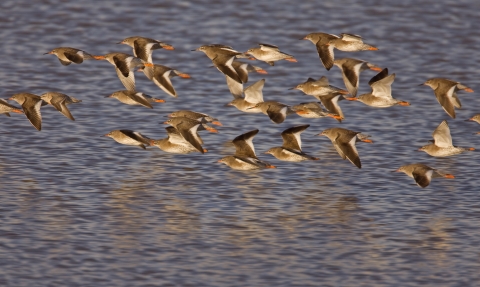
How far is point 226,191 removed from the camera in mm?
16391

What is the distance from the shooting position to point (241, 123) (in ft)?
67.8

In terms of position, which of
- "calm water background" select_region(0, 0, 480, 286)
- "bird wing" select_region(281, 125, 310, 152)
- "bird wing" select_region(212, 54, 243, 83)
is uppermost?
"bird wing" select_region(212, 54, 243, 83)

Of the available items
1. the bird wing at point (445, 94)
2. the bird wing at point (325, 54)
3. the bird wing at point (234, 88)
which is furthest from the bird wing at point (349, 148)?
the bird wing at point (234, 88)

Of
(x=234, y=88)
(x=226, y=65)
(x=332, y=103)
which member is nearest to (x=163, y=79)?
(x=226, y=65)

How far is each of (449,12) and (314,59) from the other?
6537 millimetres

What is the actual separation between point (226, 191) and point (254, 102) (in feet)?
9.71

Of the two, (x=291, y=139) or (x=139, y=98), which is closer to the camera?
(x=291, y=139)

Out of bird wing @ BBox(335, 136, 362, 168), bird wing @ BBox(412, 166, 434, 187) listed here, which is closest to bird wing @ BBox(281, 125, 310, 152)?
bird wing @ BBox(335, 136, 362, 168)

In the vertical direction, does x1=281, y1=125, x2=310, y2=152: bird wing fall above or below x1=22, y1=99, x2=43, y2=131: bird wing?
below

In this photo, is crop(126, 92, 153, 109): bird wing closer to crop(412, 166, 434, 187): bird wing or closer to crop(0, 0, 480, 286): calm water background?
crop(0, 0, 480, 286): calm water background

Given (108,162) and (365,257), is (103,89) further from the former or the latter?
(365,257)

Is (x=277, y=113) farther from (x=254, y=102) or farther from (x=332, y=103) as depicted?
(x=332, y=103)

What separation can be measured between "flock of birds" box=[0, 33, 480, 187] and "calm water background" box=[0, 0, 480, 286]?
0.47m

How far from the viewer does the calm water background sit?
1327cm
